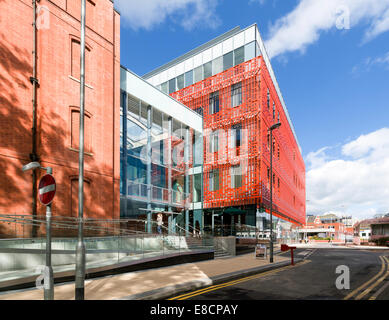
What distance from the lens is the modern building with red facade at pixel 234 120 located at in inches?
1299

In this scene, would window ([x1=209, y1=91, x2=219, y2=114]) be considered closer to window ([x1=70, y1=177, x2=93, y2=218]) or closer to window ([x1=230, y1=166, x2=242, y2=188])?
window ([x1=230, y1=166, x2=242, y2=188])

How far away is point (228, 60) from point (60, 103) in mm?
25042

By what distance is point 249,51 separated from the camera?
34.5 meters

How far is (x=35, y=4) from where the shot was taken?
49.5ft

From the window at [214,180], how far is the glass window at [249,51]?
13.2 meters

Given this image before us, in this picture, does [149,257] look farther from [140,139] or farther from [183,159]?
[183,159]

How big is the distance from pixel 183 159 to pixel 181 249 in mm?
11713

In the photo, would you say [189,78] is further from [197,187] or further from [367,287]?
[367,287]

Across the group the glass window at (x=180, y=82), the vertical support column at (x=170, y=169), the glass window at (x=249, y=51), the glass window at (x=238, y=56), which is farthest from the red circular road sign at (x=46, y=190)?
the glass window at (x=180, y=82)

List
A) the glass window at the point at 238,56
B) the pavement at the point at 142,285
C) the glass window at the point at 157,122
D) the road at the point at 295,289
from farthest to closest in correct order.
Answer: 1. the glass window at the point at 238,56
2. the glass window at the point at 157,122
3. the road at the point at 295,289
4. the pavement at the point at 142,285

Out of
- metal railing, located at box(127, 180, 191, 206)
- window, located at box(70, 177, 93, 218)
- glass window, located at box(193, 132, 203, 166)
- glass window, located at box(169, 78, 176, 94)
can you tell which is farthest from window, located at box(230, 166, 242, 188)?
window, located at box(70, 177, 93, 218)

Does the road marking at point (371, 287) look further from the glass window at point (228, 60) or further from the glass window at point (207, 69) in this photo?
the glass window at point (207, 69)

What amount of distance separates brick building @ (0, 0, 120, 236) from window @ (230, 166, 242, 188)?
56.9ft
